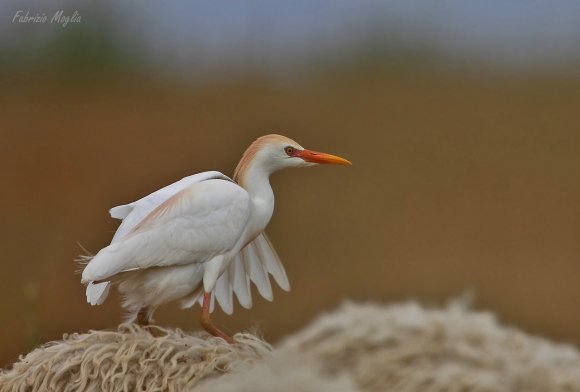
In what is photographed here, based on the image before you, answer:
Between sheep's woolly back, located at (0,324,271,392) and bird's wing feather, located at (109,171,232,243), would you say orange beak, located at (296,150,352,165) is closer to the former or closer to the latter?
bird's wing feather, located at (109,171,232,243)

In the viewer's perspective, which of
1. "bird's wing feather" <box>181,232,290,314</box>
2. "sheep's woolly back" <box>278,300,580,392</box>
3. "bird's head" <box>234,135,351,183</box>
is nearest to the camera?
"sheep's woolly back" <box>278,300,580,392</box>

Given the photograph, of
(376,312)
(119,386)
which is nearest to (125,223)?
(119,386)

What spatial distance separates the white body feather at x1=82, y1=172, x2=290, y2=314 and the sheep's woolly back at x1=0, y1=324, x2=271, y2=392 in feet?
2.01

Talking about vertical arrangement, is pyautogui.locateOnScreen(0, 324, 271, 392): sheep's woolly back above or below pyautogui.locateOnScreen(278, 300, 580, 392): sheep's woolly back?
below

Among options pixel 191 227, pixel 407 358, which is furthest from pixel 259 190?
pixel 407 358

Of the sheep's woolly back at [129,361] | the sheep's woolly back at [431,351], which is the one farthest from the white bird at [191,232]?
the sheep's woolly back at [431,351]

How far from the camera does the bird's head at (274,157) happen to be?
2834 mm

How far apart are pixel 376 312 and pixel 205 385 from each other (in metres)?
0.35

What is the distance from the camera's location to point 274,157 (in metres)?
2.84

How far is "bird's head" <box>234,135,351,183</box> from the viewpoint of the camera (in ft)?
9.30

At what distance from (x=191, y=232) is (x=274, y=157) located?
0.34 metres

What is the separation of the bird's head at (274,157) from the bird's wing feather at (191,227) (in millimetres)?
112

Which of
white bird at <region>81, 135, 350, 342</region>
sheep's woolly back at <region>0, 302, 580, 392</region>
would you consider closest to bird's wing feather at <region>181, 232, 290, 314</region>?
white bird at <region>81, 135, 350, 342</region>

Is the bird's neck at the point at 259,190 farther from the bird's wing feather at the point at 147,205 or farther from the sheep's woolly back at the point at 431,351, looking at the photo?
the sheep's woolly back at the point at 431,351
